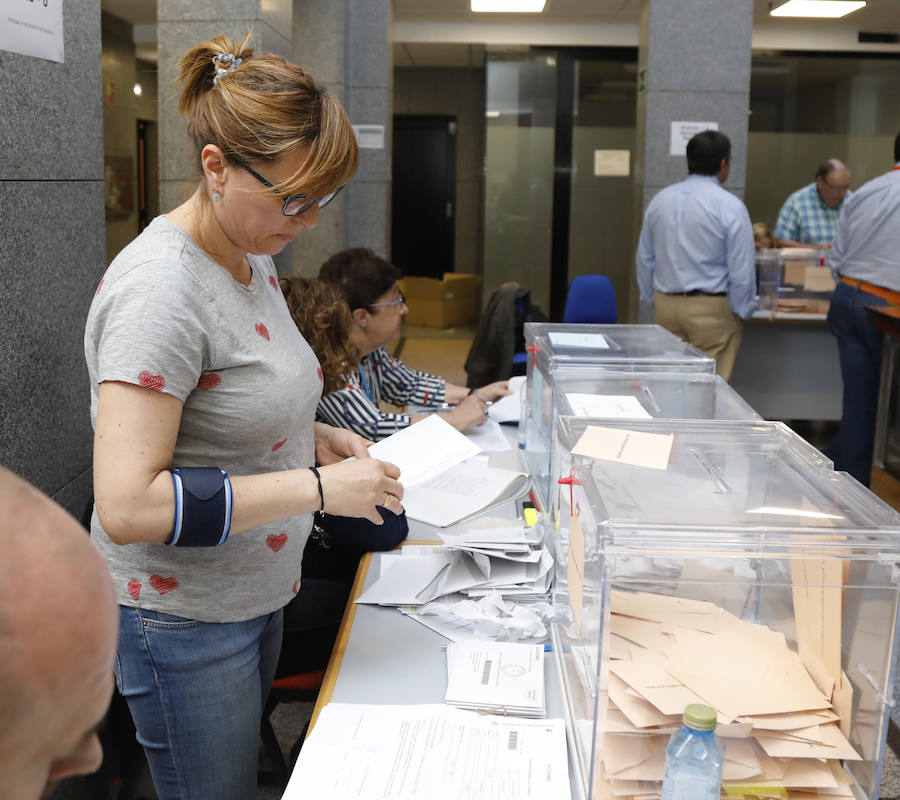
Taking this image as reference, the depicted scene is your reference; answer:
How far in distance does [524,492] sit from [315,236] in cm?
433

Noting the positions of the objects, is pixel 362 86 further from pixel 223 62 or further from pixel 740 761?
pixel 740 761

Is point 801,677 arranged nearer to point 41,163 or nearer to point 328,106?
point 328,106

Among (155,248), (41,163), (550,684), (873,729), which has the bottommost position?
(550,684)

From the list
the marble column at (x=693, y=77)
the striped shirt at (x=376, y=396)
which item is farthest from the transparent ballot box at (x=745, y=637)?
the marble column at (x=693, y=77)

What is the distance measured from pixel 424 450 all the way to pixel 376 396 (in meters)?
1.37

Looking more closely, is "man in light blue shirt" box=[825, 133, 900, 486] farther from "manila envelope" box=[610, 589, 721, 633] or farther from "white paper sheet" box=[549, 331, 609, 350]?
"manila envelope" box=[610, 589, 721, 633]

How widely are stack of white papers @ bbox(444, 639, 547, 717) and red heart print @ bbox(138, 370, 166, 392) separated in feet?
2.11

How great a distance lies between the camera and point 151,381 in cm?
122

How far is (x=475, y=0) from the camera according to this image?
25.0 ft

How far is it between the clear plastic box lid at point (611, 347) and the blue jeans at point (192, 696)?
1.07 meters

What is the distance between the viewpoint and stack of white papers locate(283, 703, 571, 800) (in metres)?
1.25

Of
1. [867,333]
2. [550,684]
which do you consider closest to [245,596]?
[550,684]

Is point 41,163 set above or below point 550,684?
above

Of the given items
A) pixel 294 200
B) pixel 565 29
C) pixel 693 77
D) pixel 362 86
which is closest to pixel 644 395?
pixel 294 200
